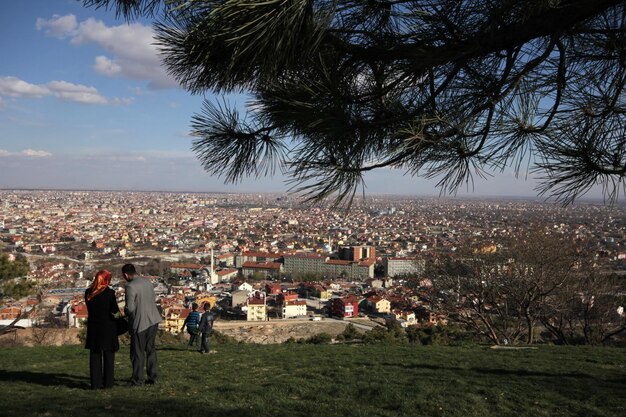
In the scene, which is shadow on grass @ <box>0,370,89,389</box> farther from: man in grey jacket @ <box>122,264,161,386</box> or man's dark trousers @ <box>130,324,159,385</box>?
man in grey jacket @ <box>122,264,161,386</box>

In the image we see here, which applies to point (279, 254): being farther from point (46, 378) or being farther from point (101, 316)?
point (101, 316)

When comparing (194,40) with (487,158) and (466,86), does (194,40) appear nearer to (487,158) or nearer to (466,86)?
(466,86)

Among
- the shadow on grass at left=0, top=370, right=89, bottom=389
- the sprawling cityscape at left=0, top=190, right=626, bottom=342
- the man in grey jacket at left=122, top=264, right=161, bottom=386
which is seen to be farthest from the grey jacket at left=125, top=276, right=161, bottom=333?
the sprawling cityscape at left=0, top=190, right=626, bottom=342

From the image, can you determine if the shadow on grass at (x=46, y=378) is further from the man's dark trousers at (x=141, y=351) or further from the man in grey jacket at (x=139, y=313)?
the man in grey jacket at (x=139, y=313)

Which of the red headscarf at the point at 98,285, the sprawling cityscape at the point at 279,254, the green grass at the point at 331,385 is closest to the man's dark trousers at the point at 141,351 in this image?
the green grass at the point at 331,385

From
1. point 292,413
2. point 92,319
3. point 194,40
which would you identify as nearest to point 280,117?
point 194,40

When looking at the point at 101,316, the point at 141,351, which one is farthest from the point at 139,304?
the point at 141,351
